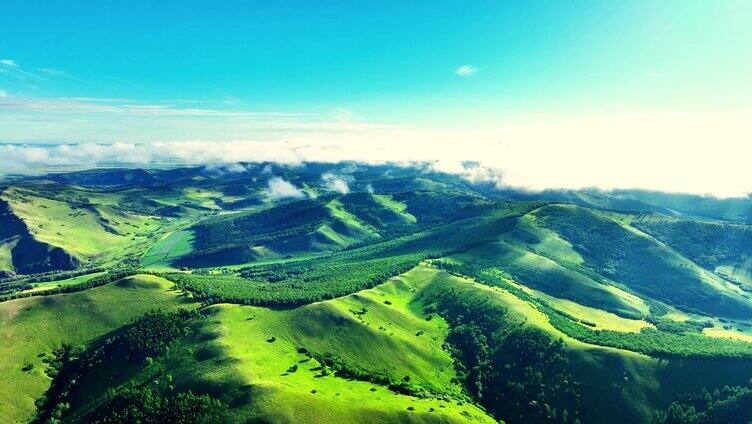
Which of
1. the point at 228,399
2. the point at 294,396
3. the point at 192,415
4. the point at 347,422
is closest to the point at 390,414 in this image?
the point at 347,422

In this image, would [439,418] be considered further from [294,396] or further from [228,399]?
[228,399]

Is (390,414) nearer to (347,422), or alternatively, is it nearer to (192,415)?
(347,422)

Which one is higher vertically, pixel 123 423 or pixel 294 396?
pixel 294 396

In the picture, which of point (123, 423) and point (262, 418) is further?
point (123, 423)

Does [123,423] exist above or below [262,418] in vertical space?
below

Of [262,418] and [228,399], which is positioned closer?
[262,418]

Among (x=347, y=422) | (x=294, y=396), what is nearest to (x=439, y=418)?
(x=347, y=422)

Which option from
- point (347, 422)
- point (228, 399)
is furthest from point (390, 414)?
point (228, 399)

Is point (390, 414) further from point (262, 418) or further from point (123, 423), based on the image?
point (123, 423)
